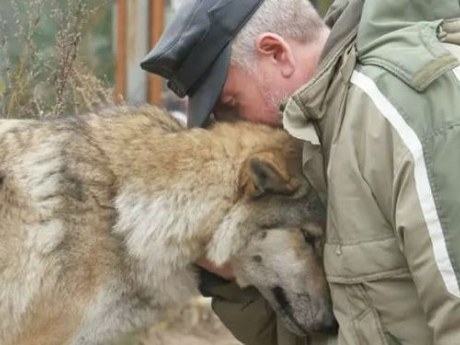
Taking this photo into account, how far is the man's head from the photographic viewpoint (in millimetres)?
3436

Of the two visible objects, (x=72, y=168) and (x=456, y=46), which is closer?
(x=456, y=46)

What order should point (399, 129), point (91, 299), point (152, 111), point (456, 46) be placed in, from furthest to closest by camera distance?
point (152, 111)
point (91, 299)
point (456, 46)
point (399, 129)

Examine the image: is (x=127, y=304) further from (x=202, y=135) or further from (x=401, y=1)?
(x=401, y=1)

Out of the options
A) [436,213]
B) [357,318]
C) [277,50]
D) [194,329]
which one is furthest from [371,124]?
[194,329]

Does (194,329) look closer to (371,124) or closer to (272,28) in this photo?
(272,28)

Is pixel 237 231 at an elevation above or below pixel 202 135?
below

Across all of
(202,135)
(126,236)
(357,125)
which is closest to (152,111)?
(202,135)

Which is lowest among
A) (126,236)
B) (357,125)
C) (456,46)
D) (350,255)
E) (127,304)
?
(127,304)

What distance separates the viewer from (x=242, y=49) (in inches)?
137

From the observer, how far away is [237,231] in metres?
3.50

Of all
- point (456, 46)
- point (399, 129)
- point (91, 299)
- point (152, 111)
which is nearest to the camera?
point (399, 129)

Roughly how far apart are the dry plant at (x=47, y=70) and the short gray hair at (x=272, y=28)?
2139 mm

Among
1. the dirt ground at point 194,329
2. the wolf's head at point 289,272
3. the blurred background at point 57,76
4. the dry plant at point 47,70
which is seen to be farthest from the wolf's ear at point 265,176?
the dirt ground at point 194,329

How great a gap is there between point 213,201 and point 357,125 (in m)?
0.79
